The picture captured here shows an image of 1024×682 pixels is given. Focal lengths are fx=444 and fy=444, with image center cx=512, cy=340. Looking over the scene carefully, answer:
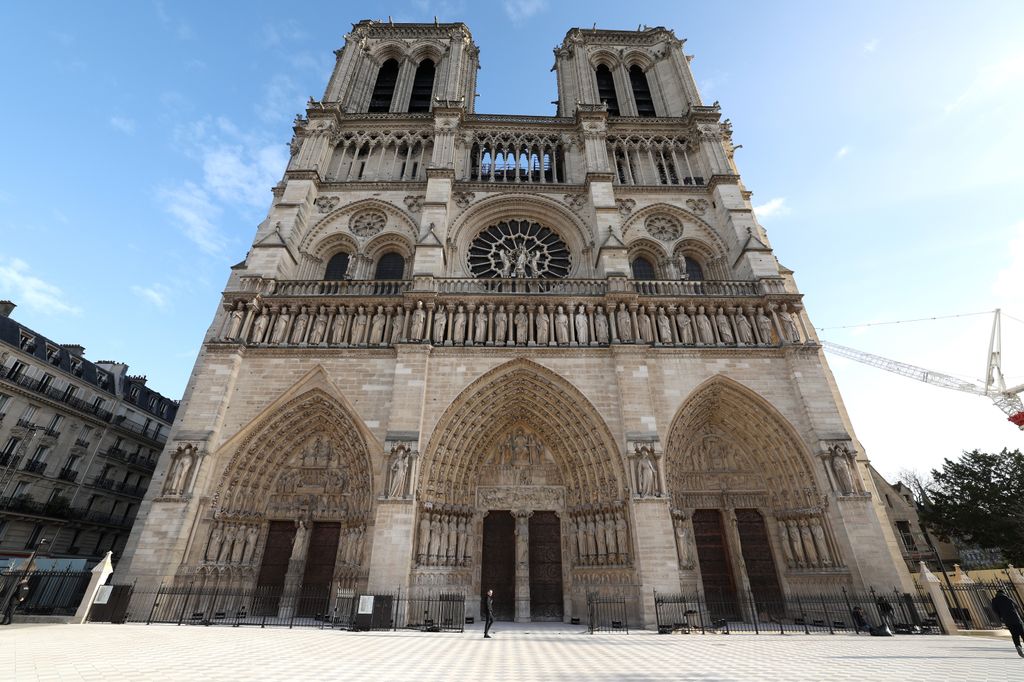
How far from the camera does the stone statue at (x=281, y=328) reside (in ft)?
41.7

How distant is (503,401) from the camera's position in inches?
484

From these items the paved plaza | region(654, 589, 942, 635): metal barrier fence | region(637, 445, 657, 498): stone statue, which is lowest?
the paved plaza

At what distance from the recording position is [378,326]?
12867 millimetres

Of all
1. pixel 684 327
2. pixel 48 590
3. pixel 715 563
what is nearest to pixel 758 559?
pixel 715 563

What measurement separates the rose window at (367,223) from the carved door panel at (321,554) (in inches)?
388

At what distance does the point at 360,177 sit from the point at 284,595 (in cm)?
1429

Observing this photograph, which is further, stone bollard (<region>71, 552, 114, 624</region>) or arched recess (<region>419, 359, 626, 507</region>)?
arched recess (<region>419, 359, 626, 507</region>)

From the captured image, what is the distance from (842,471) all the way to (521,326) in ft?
28.3

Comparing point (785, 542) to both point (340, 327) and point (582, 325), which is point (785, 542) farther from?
point (340, 327)

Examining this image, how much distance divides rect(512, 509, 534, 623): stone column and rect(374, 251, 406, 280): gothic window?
9110 mm

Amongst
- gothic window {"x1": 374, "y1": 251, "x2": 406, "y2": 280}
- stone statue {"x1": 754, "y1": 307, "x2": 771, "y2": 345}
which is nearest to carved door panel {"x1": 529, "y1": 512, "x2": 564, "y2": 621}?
stone statue {"x1": 754, "y1": 307, "x2": 771, "y2": 345}

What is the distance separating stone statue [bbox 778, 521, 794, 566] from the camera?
10.8 meters

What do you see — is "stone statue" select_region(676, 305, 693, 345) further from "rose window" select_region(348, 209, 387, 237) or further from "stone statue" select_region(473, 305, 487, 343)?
"rose window" select_region(348, 209, 387, 237)

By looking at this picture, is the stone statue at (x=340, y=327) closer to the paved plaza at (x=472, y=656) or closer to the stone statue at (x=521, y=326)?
the stone statue at (x=521, y=326)
